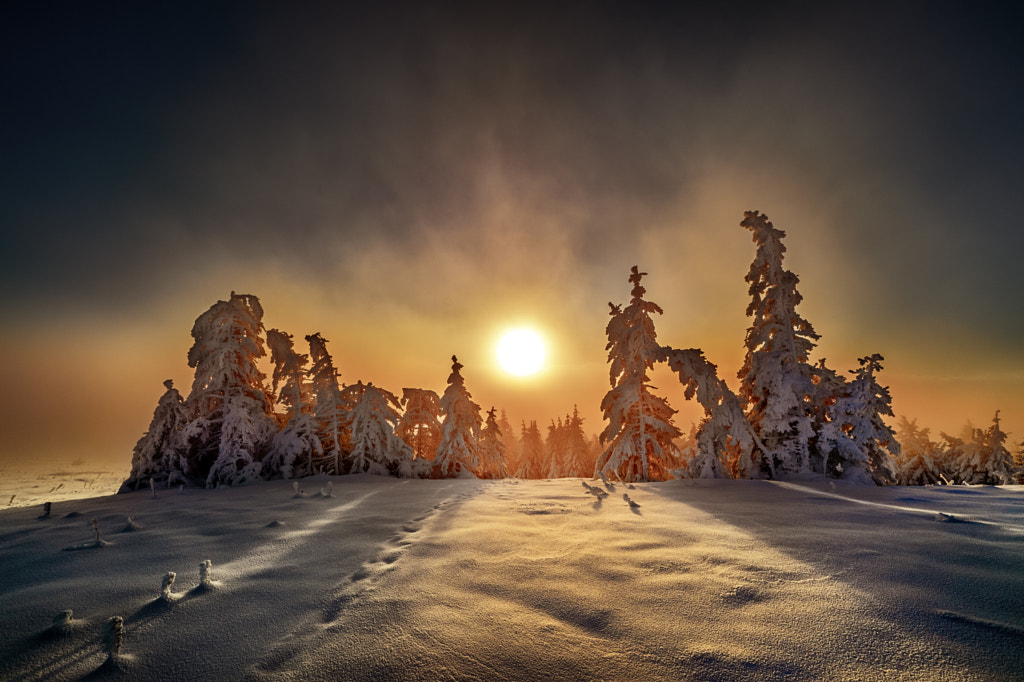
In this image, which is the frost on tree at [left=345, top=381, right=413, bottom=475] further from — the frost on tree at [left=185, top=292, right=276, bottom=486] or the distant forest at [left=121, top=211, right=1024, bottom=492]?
the frost on tree at [left=185, top=292, right=276, bottom=486]

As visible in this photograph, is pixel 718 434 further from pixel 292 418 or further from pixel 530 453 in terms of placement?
pixel 530 453

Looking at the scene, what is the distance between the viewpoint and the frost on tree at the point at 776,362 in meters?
13.0

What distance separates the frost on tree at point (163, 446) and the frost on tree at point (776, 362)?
21379mm

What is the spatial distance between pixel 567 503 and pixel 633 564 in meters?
4.02

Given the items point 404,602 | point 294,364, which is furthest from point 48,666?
point 294,364

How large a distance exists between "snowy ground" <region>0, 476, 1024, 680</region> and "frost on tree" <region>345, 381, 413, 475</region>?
9.99 m

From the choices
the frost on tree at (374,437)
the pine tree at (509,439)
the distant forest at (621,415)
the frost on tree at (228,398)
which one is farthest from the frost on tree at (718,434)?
the pine tree at (509,439)

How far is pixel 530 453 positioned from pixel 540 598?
4368cm

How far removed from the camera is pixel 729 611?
2.81 metres

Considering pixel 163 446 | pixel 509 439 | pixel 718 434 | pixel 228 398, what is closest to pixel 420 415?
pixel 228 398

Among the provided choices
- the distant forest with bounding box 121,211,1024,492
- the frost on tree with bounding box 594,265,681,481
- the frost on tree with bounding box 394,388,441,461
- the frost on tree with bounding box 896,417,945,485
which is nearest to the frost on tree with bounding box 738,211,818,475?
the distant forest with bounding box 121,211,1024,492

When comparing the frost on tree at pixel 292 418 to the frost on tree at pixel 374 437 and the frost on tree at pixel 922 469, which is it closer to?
the frost on tree at pixel 374 437

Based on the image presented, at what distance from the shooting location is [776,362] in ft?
44.4

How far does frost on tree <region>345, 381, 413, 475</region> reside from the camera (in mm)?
15789
